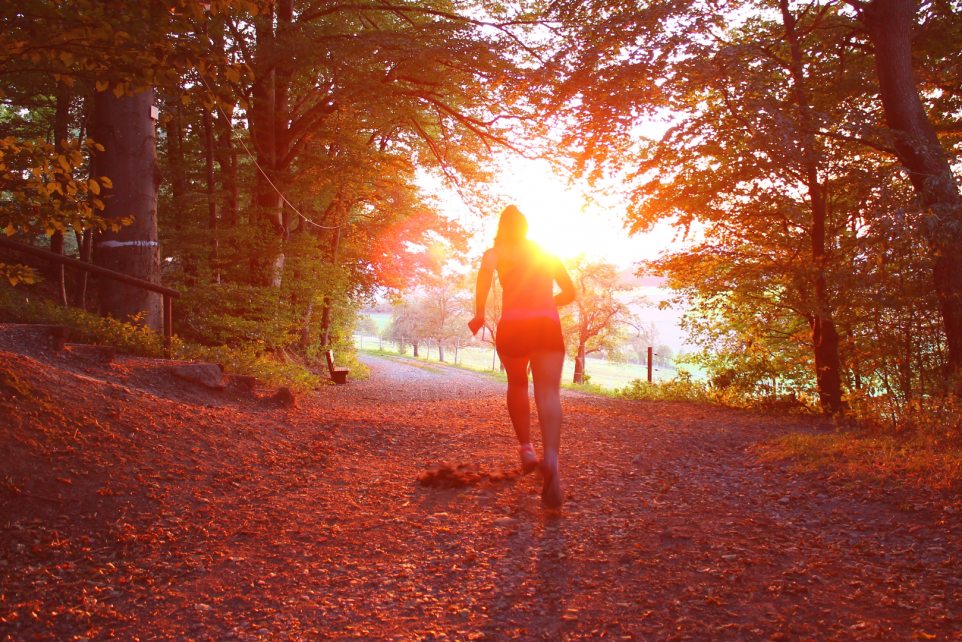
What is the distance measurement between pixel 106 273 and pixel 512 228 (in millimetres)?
5045

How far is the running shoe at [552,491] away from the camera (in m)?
3.58

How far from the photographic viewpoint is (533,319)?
3.81m

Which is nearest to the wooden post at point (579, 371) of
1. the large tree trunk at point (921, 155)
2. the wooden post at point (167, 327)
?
the large tree trunk at point (921, 155)

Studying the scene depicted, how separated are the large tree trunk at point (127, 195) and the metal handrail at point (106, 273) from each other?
1.57 feet

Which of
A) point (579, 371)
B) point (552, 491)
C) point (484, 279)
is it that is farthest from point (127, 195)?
point (579, 371)

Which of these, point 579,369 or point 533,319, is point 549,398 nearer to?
point 533,319

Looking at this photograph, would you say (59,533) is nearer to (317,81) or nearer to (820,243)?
(820,243)

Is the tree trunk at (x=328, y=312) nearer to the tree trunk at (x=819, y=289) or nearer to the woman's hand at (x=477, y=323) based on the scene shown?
the tree trunk at (x=819, y=289)

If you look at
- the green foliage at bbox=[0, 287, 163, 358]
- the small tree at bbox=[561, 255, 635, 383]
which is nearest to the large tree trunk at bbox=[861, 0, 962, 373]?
the green foliage at bbox=[0, 287, 163, 358]

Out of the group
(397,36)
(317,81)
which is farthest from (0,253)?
(397,36)

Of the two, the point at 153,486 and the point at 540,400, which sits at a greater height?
the point at 540,400

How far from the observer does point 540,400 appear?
3.73 metres

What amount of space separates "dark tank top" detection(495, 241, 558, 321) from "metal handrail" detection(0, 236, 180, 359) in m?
4.29

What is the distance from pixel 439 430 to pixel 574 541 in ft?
12.3
